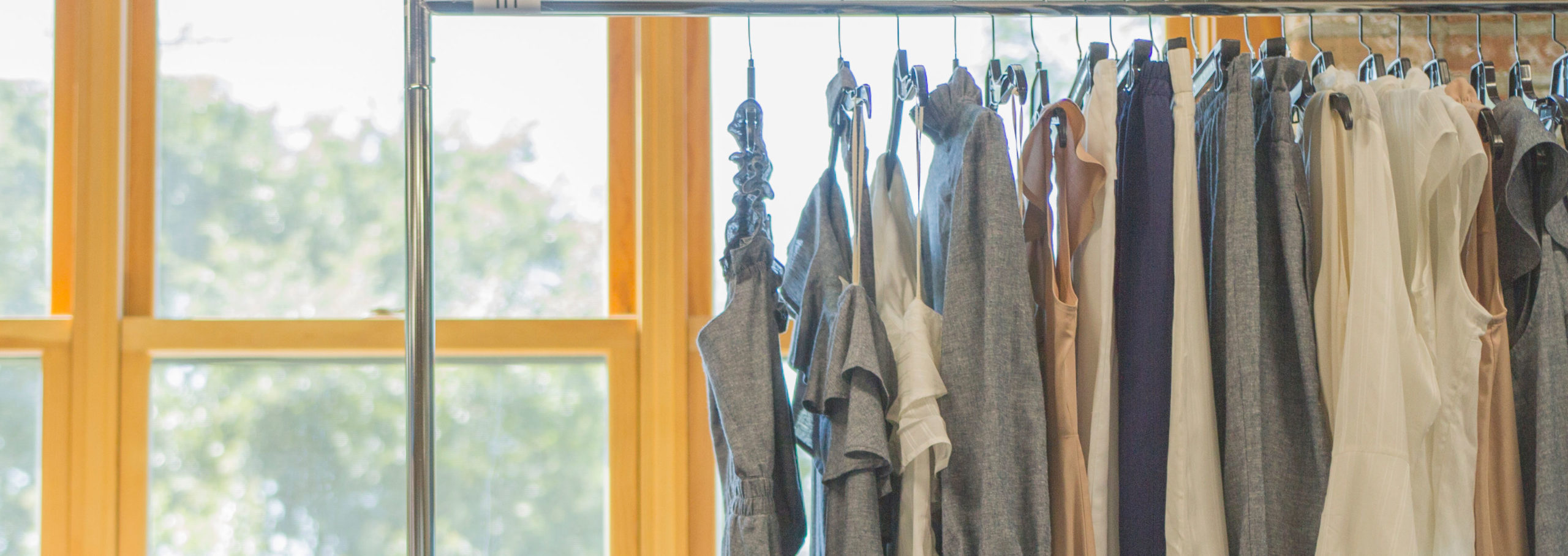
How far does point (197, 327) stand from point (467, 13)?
35.5 inches

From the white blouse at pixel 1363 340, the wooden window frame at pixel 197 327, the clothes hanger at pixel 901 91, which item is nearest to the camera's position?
the white blouse at pixel 1363 340

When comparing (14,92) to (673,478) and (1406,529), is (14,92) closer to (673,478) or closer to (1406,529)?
(673,478)

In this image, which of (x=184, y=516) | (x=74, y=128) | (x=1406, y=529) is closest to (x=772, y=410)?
(x=1406, y=529)

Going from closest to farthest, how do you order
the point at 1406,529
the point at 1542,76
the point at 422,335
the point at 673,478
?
the point at 1406,529
the point at 422,335
the point at 1542,76
the point at 673,478

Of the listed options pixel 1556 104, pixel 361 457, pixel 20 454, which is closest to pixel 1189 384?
pixel 1556 104

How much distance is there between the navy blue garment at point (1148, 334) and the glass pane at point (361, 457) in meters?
0.89

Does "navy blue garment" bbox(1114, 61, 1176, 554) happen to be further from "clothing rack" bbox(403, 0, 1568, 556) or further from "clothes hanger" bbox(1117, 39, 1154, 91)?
"clothing rack" bbox(403, 0, 1568, 556)

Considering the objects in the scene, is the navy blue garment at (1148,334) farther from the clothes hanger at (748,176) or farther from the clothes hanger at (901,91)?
the clothes hanger at (748,176)

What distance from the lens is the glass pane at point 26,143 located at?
1.37 metres

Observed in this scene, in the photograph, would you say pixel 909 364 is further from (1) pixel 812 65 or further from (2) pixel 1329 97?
(1) pixel 812 65

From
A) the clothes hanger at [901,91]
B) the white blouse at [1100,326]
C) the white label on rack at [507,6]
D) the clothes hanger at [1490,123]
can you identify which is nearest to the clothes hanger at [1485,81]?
the clothes hanger at [1490,123]

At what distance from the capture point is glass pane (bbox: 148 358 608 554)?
136 centimetres

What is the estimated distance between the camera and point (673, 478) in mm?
1315

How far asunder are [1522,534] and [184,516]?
168 cm
